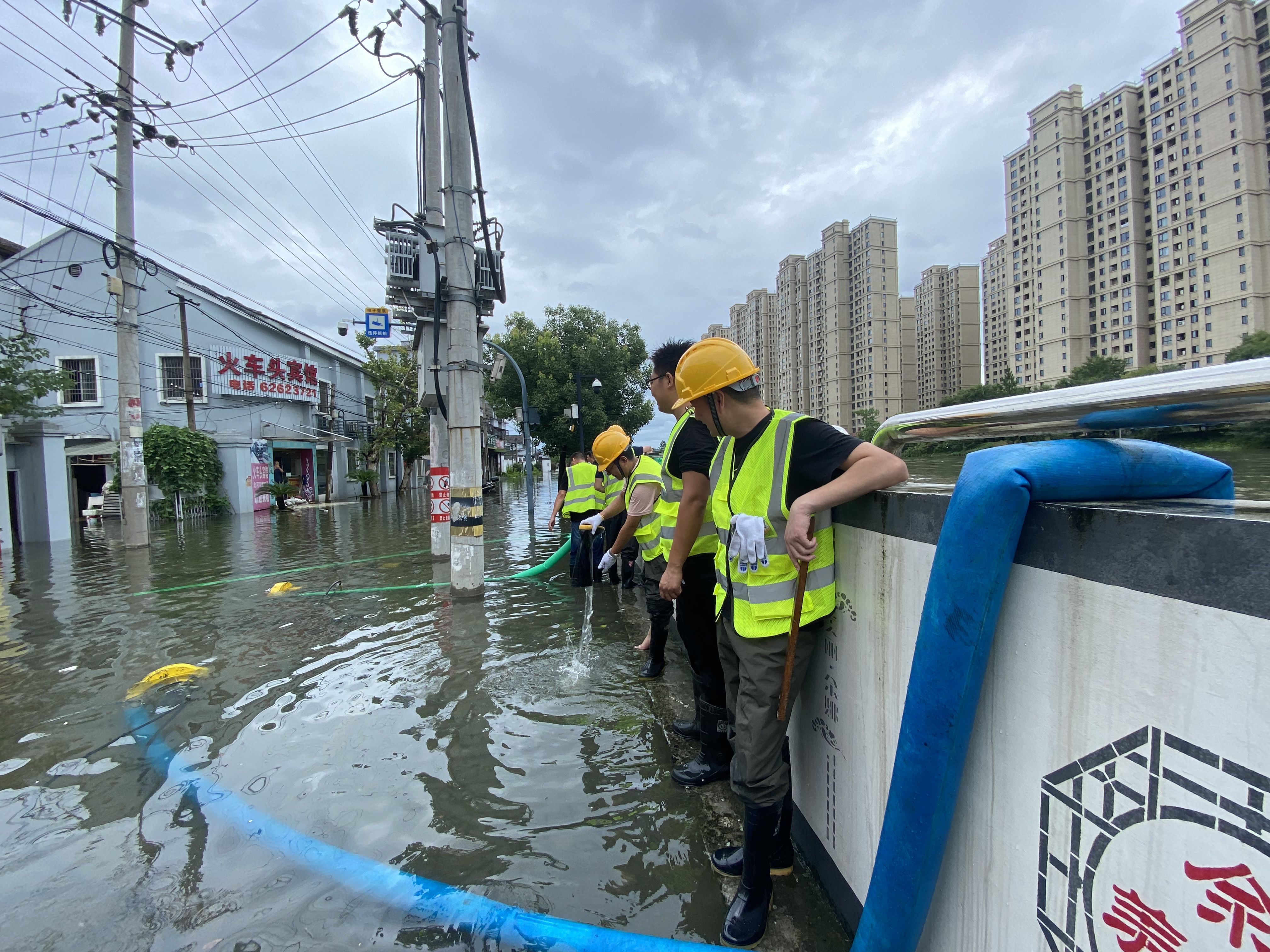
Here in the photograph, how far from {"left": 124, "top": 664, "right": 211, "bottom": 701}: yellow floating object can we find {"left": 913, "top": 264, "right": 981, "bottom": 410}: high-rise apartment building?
68.2 m

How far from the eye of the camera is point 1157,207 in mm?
37312

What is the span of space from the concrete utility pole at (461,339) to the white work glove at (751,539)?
5194mm

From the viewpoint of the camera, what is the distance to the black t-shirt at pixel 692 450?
2.66 m

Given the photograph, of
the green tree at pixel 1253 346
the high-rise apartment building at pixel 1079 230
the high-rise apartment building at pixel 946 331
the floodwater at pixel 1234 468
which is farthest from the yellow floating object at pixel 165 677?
the high-rise apartment building at pixel 946 331

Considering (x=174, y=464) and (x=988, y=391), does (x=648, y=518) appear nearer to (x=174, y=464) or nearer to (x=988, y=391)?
(x=174, y=464)

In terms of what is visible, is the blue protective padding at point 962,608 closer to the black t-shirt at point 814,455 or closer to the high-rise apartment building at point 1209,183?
the black t-shirt at point 814,455

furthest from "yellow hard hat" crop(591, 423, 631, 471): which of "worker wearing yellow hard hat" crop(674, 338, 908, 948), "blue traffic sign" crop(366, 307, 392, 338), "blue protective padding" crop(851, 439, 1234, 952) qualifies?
"blue traffic sign" crop(366, 307, 392, 338)

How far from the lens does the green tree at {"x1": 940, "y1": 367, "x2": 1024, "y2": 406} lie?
18.1 ft

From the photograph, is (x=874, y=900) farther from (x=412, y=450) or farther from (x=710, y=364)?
(x=412, y=450)

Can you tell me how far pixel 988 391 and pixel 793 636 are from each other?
27.6 meters

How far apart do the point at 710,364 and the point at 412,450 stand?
105ft

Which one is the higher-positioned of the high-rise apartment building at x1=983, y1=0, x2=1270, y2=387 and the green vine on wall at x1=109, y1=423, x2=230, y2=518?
the high-rise apartment building at x1=983, y1=0, x2=1270, y2=387

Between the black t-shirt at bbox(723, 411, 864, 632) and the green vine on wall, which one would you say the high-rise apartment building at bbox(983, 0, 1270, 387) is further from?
the green vine on wall

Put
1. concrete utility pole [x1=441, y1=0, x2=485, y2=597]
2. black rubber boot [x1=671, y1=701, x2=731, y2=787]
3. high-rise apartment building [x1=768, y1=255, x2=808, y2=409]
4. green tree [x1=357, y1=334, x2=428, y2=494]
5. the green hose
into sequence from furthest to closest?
high-rise apartment building [x1=768, y1=255, x2=808, y2=409]
green tree [x1=357, y1=334, x2=428, y2=494]
the green hose
concrete utility pole [x1=441, y1=0, x2=485, y2=597]
black rubber boot [x1=671, y1=701, x2=731, y2=787]
